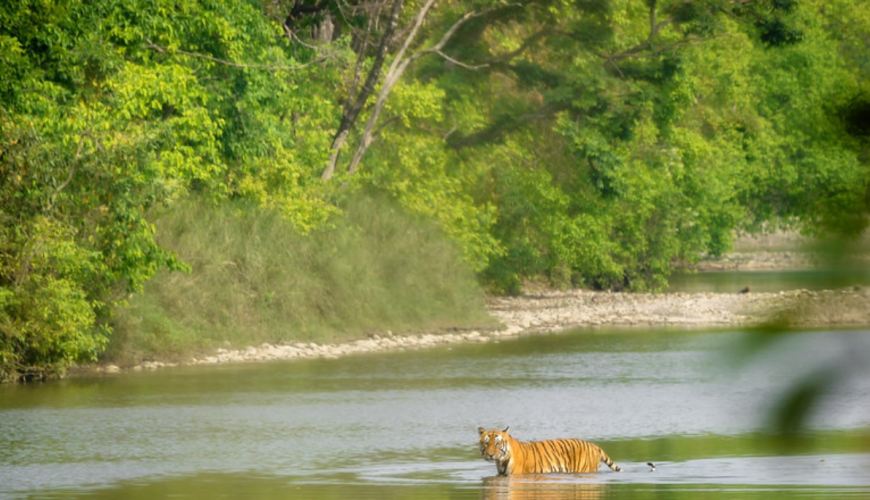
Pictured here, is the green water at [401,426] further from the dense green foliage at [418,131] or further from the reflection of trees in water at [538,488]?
the dense green foliage at [418,131]

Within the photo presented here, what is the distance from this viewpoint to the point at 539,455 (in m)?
13.1

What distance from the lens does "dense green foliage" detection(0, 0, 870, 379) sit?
19.7 metres

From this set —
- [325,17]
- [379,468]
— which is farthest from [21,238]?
[325,17]

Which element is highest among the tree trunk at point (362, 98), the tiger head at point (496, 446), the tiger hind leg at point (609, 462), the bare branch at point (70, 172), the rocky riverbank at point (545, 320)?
the tree trunk at point (362, 98)

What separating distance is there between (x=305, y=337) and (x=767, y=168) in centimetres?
2813

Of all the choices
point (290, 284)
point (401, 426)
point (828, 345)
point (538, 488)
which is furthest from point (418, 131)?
point (828, 345)

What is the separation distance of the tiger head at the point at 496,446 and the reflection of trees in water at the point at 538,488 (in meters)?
0.22

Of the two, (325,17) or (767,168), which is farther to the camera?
(767,168)

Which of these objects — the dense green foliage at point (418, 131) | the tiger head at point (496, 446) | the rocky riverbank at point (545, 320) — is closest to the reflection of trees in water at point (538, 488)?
the tiger head at point (496, 446)

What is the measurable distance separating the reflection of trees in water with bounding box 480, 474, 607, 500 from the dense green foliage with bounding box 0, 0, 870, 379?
2828 mm

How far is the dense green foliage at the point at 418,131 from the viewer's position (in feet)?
64.6

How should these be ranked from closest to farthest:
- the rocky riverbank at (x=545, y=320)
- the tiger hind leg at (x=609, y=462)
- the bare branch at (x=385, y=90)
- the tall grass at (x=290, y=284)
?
the tiger hind leg at (x=609, y=462), the tall grass at (x=290, y=284), the rocky riverbank at (x=545, y=320), the bare branch at (x=385, y=90)

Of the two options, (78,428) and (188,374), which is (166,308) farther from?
(78,428)

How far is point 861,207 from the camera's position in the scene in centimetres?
121
